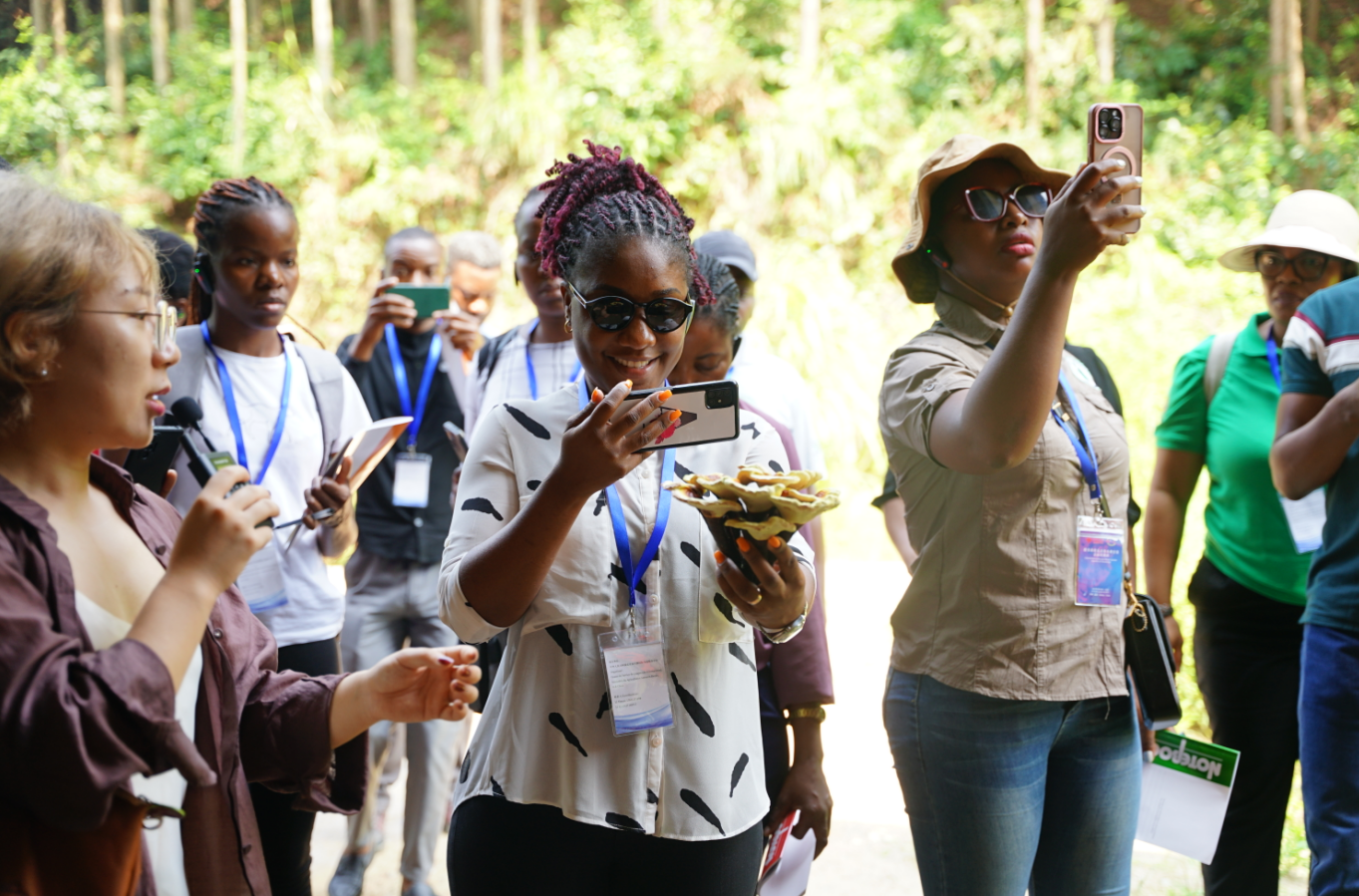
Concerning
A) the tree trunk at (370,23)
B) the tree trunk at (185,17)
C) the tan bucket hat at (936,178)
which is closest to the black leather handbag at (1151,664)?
the tan bucket hat at (936,178)

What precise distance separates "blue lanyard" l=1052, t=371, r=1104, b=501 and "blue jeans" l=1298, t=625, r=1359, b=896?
3.31 feet

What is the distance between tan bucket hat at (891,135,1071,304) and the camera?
2355 mm

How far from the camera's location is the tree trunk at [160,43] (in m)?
18.3

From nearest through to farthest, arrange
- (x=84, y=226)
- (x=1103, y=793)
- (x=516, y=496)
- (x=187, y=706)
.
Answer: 1. (x=84, y=226)
2. (x=187, y=706)
3. (x=516, y=496)
4. (x=1103, y=793)

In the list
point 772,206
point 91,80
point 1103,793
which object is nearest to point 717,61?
point 772,206

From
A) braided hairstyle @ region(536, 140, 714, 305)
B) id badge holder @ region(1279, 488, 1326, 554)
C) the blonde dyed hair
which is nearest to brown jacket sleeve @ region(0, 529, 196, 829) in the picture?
the blonde dyed hair

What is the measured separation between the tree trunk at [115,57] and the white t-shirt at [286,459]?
A: 1479 centimetres

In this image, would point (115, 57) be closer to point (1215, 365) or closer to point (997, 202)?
point (1215, 365)

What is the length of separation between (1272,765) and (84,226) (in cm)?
350

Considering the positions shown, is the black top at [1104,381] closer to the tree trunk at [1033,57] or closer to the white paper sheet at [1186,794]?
the white paper sheet at [1186,794]

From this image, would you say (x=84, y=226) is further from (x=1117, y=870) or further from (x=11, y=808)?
(x=1117, y=870)

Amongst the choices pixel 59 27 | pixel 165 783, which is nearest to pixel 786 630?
pixel 165 783

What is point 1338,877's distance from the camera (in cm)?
267

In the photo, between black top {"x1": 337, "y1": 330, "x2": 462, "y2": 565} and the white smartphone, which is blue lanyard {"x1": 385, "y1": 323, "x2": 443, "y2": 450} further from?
the white smartphone
